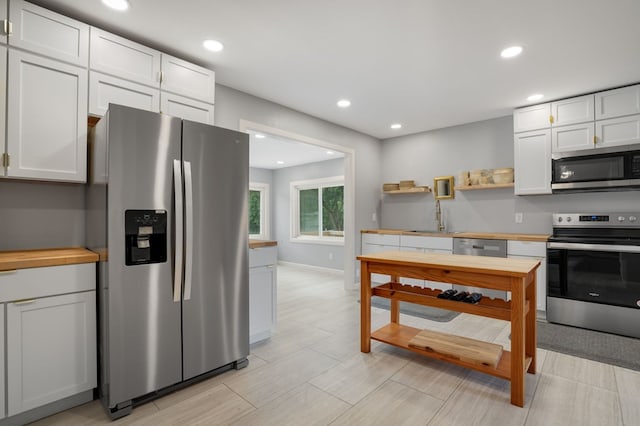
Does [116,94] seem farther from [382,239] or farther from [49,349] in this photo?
[382,239]

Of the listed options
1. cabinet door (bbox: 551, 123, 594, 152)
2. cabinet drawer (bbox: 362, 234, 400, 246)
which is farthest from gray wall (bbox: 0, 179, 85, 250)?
cabinet door (bbox: 551, 123, 594, 152)

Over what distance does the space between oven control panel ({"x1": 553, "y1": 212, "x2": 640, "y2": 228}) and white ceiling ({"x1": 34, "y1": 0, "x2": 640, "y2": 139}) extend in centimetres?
139

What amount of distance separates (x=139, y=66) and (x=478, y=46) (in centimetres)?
269

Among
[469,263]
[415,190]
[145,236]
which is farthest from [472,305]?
[415,190]

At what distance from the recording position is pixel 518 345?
198 centimetres

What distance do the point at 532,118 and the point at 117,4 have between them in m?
4.34

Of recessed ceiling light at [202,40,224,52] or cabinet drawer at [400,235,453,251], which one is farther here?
cabinet drawer at [400,235,453,251]

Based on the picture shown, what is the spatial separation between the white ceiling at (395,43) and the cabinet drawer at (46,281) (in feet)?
5.60

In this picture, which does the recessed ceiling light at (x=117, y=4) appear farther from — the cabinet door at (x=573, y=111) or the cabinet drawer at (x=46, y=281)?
the cabinet door at (x=573, y=111)

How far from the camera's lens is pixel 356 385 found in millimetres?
2209

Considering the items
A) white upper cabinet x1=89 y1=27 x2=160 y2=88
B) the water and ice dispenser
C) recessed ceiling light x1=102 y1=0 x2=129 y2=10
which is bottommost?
the water and ice dispenser

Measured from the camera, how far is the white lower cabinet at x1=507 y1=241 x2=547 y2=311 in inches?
140

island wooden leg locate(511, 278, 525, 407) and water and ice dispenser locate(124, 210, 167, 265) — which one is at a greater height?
water and ice dispenser locate(124, 210, 167, 265)

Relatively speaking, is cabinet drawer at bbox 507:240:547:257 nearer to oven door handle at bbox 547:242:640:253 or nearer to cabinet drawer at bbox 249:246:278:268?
oven door handle at bbox 547:242:640:253
